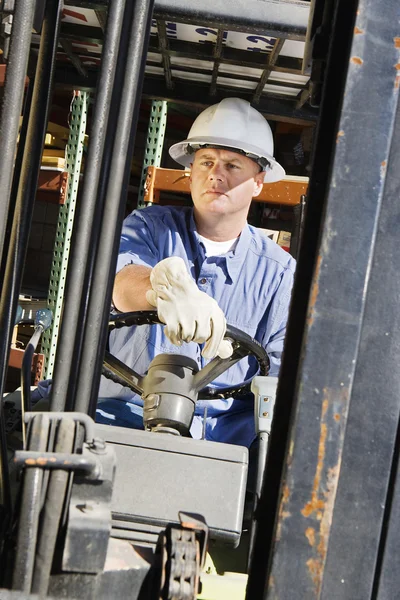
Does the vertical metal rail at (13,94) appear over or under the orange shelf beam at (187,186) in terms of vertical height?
under

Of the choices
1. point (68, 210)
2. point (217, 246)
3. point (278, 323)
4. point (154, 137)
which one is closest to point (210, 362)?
point (278, 323)

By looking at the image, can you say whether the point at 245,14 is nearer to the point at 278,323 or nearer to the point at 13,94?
the point at 13,94

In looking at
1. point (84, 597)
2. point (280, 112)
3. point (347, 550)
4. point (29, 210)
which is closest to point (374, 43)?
point (29, 210)

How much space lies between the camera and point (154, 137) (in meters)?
4.88

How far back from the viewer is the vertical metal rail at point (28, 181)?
141cm

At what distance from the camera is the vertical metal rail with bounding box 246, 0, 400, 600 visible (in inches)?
45.8

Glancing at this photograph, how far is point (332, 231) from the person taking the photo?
3.92 feet

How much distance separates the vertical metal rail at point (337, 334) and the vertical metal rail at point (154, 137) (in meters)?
3.61

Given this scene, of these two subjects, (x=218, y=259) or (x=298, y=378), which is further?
(x=218, y=259)

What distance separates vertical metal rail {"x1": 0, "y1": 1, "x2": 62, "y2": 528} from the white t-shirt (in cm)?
229

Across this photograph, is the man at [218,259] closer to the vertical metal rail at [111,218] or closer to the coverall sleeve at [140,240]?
the coverall sleeve at [140,240]

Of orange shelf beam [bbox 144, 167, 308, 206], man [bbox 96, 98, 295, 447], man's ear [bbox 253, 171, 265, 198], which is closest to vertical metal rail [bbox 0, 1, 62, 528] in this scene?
man [bbox 96, 98, 295, 447]

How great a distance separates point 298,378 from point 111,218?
0.48m

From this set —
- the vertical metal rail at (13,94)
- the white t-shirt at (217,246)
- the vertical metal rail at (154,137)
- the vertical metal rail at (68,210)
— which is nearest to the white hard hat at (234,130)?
the white t-shirt at (217,246)
